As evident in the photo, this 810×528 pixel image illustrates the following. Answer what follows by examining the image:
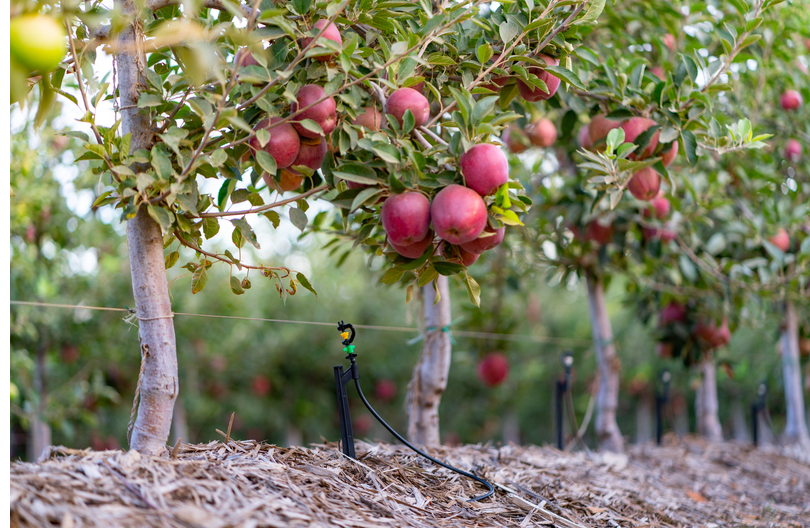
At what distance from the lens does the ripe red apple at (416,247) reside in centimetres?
135

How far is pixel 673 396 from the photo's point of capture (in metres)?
10.2

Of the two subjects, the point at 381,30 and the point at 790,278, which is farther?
the point at 790,278

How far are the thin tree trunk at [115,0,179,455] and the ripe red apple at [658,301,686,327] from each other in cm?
322

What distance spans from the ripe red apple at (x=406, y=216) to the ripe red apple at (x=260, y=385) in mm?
7931

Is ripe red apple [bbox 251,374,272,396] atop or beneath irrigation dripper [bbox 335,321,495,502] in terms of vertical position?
beneath

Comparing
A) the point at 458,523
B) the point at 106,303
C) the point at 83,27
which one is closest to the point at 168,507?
the point at 458,523

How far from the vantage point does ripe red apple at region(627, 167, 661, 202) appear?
1988mm

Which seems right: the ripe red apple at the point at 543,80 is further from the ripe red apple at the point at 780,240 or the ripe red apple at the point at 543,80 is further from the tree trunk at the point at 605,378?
the ripe red apple at the point at 780,240

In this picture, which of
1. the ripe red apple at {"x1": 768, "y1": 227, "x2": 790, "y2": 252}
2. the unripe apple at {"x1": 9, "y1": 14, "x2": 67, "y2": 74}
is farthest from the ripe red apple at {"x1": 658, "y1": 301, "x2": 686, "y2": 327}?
the unripe apple at {"x1": 9, "y1": 14, "x2": 67, "y2": 74}

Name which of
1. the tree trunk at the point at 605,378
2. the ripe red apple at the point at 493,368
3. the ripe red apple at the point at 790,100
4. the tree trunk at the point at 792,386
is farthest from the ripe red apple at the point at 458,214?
the tree trunk at the point at 792,386

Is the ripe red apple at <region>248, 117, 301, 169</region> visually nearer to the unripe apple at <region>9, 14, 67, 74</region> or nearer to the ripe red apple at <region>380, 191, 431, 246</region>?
the ripe red apple at <region>380, 191, 431, 246</region>

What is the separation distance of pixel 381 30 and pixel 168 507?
3.95 ft

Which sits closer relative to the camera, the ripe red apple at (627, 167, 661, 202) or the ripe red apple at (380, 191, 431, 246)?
the ripe red apple at (380, 191, 431, 246)

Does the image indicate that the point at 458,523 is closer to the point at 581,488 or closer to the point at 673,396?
the point at 581,488
